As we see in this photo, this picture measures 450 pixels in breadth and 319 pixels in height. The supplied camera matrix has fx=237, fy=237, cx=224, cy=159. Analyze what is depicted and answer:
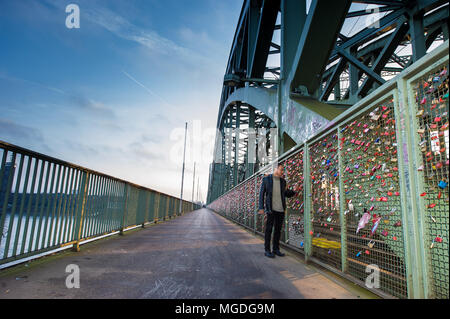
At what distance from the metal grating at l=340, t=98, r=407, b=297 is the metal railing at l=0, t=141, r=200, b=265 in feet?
12.5

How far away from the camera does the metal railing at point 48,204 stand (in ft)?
8.79

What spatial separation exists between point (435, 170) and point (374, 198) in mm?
700

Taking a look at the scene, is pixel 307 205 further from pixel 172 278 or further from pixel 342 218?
pixel 172 278

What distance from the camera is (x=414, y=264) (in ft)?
5.82

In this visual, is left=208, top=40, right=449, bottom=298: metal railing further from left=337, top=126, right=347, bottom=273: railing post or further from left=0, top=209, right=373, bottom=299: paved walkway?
A: left=0, top=209, right=373, bottom=299: paved walkway

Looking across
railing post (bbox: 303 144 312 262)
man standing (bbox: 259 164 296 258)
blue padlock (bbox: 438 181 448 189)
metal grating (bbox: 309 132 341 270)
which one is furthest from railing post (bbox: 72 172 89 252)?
blue padlock (bbox: 438 181 448 189)

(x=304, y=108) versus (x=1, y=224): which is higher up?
(x=304, y=108)

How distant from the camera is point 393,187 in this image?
2.09 metres

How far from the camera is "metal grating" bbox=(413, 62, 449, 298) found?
5.35 feet

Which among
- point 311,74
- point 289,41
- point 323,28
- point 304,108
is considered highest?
point 289,41
